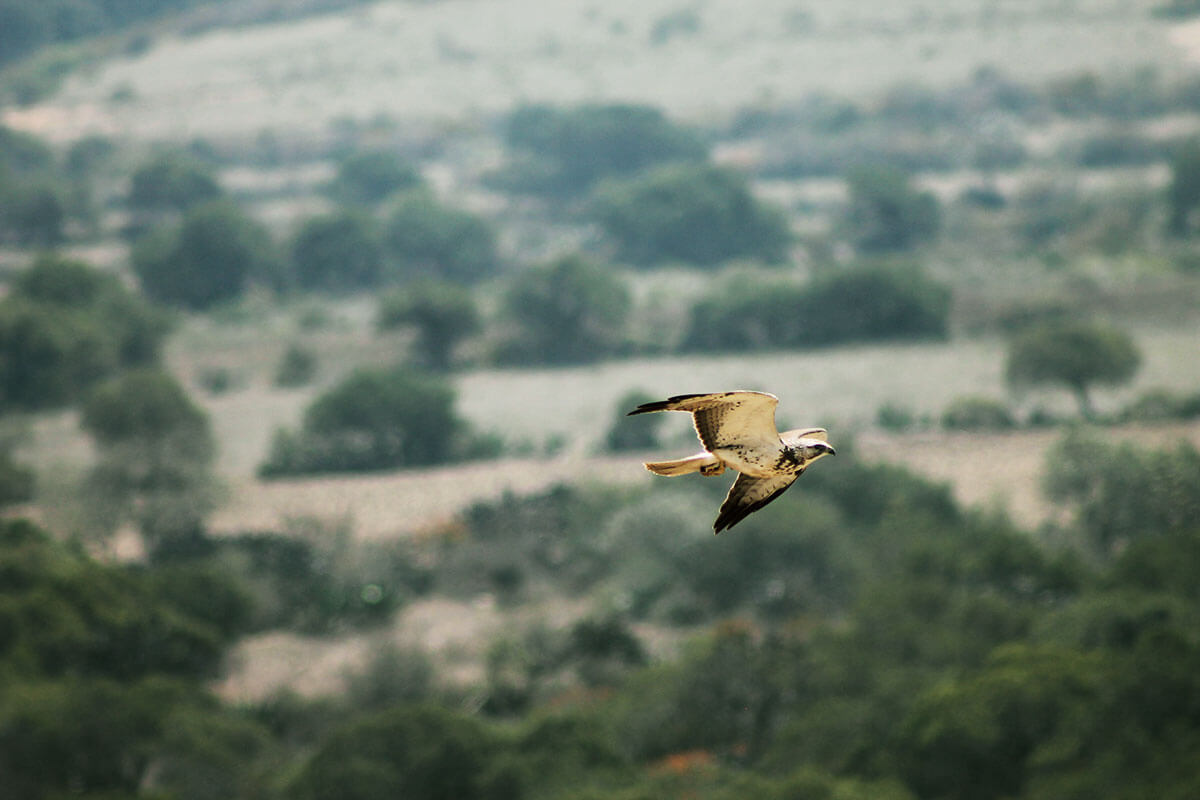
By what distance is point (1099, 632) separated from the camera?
85.0ft

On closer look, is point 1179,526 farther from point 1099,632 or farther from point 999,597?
point 1099,632

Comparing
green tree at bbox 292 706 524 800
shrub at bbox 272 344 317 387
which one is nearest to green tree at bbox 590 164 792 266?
shrub at bbox 272 344 317 387

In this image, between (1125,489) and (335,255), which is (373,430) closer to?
(1125,489)

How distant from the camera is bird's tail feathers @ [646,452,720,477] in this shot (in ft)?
23.7

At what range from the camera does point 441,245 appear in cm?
9162

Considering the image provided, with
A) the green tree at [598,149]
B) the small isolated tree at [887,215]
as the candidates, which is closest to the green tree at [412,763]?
the small isolated tree at [887,215]

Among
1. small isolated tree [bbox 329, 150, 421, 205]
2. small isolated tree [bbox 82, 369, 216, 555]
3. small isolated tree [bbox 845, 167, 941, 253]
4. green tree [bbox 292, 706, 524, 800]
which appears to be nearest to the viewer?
green tree [bbox 292, 706, 524, 800]

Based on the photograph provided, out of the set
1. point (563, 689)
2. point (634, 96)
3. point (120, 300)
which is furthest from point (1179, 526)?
point (634, 96)

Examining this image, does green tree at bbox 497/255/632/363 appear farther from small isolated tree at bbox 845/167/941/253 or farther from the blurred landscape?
small isolated tree at bbox 845/167/941/253

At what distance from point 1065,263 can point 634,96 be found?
5952cm

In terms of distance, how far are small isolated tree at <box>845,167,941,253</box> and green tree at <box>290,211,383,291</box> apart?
79.1ft

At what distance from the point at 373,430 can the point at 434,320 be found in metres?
14.2

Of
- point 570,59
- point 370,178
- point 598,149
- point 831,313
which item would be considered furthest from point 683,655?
point 570,59

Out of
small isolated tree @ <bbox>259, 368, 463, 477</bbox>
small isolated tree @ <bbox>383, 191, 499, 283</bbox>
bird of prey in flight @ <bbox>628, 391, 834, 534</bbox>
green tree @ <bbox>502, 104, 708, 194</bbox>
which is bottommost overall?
green tree @ <bbox>502, 104, 708, 194</bbox>
